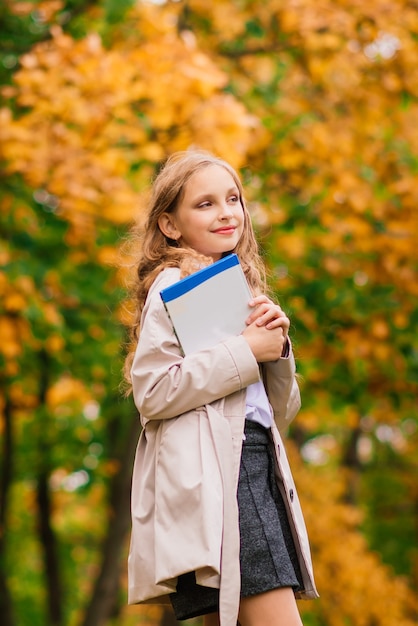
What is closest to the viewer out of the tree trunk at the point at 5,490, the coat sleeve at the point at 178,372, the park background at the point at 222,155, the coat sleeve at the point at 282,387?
the coat sleeve at the point at 178,372

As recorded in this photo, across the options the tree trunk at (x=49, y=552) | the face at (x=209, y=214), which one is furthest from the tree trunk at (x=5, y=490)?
the face at (x=209, y=214)

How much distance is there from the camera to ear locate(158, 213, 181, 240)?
2902 millimetres

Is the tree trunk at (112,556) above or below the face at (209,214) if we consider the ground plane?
below

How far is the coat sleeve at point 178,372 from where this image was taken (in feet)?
8.38

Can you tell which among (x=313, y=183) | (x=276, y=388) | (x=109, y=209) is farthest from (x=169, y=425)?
(x=313, y=183)

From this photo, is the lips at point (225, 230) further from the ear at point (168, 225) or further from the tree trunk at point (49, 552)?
the tree trunk at point (49, 552)

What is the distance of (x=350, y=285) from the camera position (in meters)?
7.25

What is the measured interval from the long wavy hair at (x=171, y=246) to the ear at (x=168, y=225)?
0.02 metres

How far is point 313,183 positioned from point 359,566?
17.6 feet

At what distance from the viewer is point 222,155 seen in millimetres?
5609

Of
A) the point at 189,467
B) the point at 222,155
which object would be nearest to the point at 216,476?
the point at 189,467

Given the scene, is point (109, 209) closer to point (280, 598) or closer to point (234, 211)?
point (234, 211)

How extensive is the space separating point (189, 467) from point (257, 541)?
0.88 ft

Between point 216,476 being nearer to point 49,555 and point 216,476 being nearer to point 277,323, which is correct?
point 277,323
